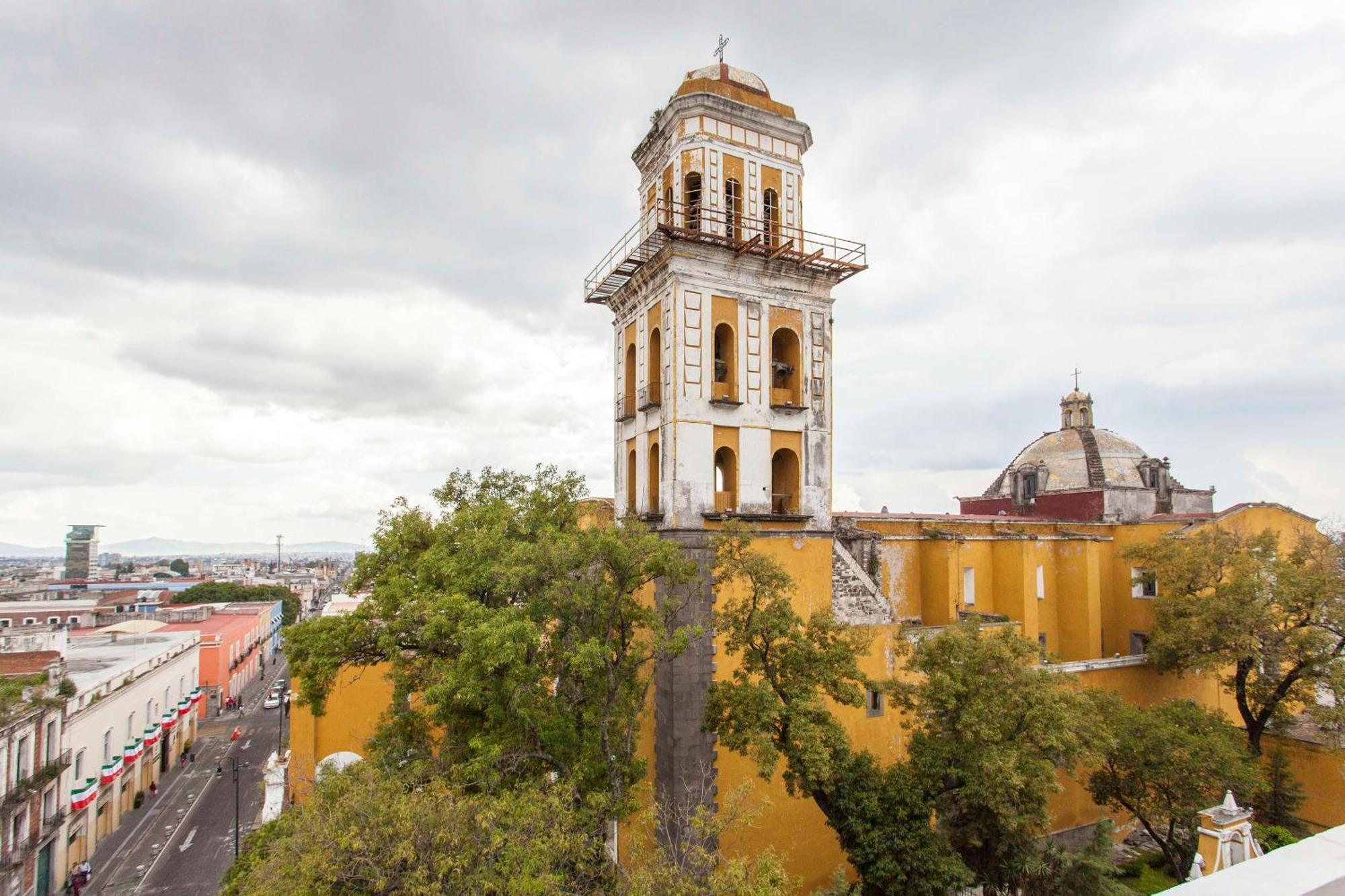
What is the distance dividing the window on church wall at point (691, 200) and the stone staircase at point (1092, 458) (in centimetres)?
2450

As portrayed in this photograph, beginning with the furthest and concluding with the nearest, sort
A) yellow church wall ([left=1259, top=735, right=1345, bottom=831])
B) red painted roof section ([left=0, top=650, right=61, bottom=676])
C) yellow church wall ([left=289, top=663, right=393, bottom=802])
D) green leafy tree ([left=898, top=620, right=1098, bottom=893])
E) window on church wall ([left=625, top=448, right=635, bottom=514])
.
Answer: red painted roof section ([left=0, top=650, right=61, bottom=676])
yellow church wall ([left=1259, top=735, right=1345, bottom=831])
window on church wall ([left=625, top=448, right=635, bottom=514])
yellow church wall ([left=289, top=663, right=393, bottom=802])
green leafy tree ([left=898, top=620, right=1098, bottom=893])

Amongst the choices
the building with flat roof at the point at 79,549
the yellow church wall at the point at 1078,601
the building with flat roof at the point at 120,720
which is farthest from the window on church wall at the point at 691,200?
the building with flat roof at the point at 79,549

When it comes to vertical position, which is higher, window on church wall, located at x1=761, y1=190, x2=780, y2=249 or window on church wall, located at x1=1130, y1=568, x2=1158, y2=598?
window on church wall, located at x1=761, y1=190, x2=780, y2=249

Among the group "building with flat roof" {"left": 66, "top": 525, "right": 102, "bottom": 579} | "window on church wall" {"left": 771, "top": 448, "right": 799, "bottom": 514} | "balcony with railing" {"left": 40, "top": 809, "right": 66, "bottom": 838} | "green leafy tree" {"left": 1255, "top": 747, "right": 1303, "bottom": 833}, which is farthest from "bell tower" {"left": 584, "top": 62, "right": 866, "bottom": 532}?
"building with flat roof" {"left": 66, "top": 525, "right": 102, "bottom": 579}

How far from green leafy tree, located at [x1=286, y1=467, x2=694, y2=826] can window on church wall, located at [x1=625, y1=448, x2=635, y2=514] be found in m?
6.66

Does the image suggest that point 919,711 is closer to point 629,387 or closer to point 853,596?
point 853,596

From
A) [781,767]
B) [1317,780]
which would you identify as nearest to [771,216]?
[781,767]

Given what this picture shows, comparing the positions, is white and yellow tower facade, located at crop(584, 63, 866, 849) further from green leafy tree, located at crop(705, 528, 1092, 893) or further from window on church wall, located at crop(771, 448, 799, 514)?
green leafy tree, located at crop(705, 528, 1092, 893)

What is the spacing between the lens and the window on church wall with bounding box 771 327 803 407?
17938 mm

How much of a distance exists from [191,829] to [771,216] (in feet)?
108

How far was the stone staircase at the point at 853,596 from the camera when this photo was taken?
1725 centimetres

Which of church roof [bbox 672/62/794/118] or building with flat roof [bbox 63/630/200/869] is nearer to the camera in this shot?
church roof [bbox 672/62/794/118]

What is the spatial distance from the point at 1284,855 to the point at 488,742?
9.59 metres

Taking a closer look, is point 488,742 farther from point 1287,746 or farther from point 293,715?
point 1287,746
